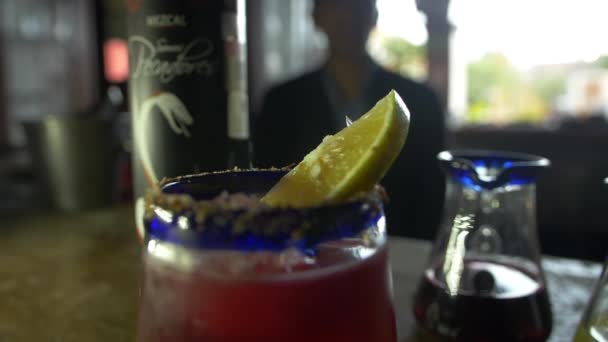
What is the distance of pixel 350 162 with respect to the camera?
28cm

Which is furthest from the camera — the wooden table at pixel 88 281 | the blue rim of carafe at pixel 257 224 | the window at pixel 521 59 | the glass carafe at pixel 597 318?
the window at pixel 521 59

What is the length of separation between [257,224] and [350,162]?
73mm

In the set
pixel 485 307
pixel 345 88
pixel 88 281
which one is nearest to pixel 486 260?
pixel 485 307

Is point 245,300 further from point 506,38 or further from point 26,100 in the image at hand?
point 506,38

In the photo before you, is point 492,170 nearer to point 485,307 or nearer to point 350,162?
point 485,307

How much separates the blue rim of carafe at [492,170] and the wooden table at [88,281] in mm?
143

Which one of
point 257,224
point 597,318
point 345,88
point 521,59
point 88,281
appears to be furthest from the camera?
point 521,59

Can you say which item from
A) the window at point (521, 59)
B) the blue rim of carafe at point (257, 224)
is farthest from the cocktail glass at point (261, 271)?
the window at point (521, 59)

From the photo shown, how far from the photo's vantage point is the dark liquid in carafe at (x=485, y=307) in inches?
16.1

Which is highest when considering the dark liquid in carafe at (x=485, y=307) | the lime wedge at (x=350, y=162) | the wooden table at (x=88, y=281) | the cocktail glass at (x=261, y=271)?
the lime wedge at (x=350, y=162)

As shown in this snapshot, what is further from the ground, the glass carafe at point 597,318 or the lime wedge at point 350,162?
the lime wedge at point 350,162

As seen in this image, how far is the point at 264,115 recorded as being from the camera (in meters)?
1.61

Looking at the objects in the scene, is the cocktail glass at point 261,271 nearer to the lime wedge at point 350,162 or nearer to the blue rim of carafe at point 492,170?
the lime wedge at point 350,162

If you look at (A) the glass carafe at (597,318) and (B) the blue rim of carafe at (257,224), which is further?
(A) the glass carafe at (597,318)
